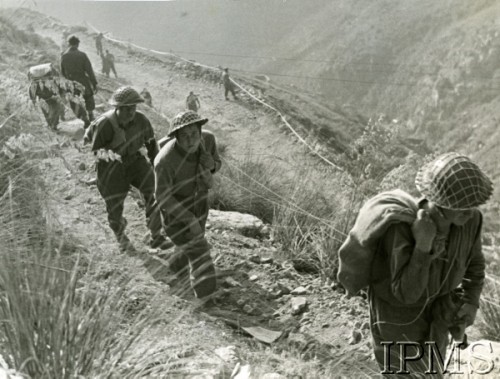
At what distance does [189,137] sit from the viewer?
4059 mm

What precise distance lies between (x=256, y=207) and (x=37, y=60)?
9.72 m

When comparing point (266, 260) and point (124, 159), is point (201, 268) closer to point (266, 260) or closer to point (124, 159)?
point (266, 260)

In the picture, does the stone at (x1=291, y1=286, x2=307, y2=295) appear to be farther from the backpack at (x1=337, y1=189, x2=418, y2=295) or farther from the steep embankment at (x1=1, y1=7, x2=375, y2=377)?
the backpack at (x1=337, y1=189, x2=418, y2=295)

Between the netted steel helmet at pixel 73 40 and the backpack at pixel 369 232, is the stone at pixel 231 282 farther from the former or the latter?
the netted steel helmet at pixel 73 40

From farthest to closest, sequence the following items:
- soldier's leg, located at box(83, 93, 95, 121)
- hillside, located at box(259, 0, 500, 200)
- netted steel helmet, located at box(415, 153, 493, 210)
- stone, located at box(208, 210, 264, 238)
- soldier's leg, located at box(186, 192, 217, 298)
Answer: hillside, located at box(259, 0, 500, 200)
soldier's leg, located at box(83, 93, 95, 121)
stone, located at box(208, 210, 264, 238)
soldier's leg, located at box(186, 192, 217, 298)
netted steel helmet, located at box(415, 153, 493, 210)

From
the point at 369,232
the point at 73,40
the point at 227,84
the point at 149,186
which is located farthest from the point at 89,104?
the point at 227,84

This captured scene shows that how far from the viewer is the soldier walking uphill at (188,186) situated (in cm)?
408

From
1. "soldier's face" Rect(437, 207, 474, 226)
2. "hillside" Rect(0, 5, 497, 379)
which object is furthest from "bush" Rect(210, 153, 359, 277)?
"soldier's face" Rect(437, 207, 474, 226)

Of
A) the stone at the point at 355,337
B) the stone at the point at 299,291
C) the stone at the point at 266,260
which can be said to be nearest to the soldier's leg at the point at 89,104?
the stone at the point at 266,260

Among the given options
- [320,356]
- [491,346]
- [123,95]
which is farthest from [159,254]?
[491,346]

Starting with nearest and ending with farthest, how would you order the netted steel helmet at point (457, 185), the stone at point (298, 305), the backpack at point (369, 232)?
the netted steel helmet at point (457, 185), the backpack at point (369, 232), the stone at point (298, 305)

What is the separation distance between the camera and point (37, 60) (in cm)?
1369

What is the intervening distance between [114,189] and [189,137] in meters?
1.47

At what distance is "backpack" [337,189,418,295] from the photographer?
2229mm
